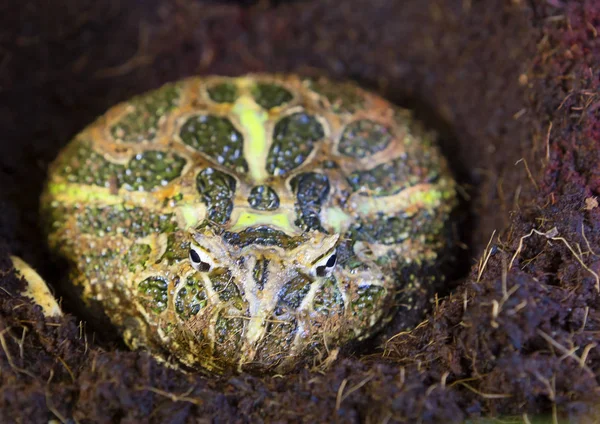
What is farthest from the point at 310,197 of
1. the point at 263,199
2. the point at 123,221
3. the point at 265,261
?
the point at 123,221

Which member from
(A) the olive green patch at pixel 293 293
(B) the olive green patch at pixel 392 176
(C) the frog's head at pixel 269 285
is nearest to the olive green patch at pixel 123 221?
(C) the frog's head at pixel 269 285

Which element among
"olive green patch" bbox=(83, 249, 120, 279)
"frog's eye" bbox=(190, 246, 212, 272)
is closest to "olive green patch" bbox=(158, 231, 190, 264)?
"frog's eye" bbox=(190, 246, 212, 272)

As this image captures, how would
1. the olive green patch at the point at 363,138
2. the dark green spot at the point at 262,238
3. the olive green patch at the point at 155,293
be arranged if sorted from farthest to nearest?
the olive green patch at the point at 363,138
the olive green patch at the point at 155,293
the dark green spot at the point at 262,238

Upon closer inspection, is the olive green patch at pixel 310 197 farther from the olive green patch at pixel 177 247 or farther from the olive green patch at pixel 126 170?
the olive green patch at pixel 126 170

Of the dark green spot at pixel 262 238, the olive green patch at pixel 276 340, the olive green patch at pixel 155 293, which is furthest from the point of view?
the olive green patch at pixel 155 293

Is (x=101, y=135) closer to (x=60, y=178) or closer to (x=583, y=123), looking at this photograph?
(x=60, y=178)

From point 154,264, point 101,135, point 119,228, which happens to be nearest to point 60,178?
point 101,135

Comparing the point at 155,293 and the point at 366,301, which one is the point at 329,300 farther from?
the point at 155,293

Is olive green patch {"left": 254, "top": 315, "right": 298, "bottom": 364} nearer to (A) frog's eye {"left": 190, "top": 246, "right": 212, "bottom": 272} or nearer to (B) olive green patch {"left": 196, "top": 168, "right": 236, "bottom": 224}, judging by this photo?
(A) frog's eye {"left": 190, "top": 246, "right": 212, "bottom": 272}
